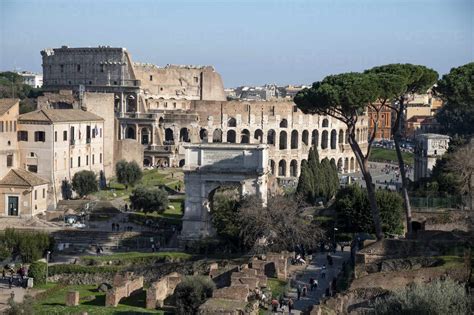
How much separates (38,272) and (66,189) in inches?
610

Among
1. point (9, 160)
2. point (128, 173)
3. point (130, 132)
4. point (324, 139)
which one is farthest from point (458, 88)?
point (324, 139)

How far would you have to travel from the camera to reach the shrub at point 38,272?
3006 cm

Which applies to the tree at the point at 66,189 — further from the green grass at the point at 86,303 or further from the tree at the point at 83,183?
the green grass at the point at 86,303

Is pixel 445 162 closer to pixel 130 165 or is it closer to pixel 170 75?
pixel 130 165

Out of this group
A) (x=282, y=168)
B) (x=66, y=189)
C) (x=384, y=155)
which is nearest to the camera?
(x=66, y=189)

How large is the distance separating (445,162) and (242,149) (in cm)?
1081

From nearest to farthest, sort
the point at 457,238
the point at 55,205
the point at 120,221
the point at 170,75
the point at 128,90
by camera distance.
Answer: the point at 457,238 → the point at 120,221 → the point at 55,205 → the point at 128,90 → the point at 170,75

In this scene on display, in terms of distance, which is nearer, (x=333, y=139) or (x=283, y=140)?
(x=283, y=140)

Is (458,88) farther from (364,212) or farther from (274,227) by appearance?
(274,227)

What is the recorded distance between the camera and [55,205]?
4341cm

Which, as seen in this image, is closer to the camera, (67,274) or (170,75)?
(67,274)

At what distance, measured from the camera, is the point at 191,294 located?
23531 millimetres

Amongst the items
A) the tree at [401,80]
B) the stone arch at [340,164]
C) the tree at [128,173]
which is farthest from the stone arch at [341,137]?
the tree at [401,80]

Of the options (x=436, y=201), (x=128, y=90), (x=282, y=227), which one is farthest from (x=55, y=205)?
(x=128, y=90)
